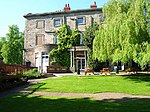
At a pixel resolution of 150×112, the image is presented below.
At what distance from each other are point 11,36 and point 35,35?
2438 centimetres

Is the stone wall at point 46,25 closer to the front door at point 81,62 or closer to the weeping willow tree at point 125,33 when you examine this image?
the front door at point 81,62

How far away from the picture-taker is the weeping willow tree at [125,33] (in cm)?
2112

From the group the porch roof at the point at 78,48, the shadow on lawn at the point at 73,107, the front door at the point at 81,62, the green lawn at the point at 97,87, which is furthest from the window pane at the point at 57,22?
the shadow on lawn at the point at 73,107

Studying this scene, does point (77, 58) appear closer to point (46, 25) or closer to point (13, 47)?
point (46, 25)

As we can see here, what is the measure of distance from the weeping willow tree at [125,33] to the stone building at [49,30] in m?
15.8

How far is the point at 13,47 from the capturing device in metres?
68.2

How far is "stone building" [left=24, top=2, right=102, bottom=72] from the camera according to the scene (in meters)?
42.2

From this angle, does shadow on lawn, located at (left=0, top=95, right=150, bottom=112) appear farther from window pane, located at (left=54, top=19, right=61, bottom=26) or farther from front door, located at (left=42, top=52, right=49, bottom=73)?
window pane, located at (left=54, top=19, right=61, bottom=26)

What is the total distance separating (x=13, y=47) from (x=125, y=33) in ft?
166

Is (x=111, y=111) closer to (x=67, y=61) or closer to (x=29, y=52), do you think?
(x=67, y=61)

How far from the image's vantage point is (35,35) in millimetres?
47906

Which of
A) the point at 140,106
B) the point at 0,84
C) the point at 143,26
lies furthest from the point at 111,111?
the point at 143,26

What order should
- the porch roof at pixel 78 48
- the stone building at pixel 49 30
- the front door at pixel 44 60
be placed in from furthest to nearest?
1. the front door at pixel 44 60
2. the stone building at pixel 49 30
3. the porch roof at pixel 78 48

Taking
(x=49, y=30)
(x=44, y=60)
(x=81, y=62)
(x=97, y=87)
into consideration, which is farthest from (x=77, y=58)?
(x=97, y=87)
